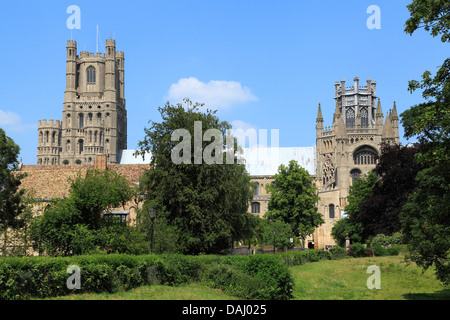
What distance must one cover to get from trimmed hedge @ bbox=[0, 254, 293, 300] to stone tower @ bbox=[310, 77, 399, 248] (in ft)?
227

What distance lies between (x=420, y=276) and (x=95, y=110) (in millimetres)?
115629

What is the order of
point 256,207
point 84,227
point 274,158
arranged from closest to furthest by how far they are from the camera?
point 84,227 → point 256,207 → point 274,158

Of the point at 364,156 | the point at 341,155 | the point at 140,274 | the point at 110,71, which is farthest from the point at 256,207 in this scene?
the point at 140,274

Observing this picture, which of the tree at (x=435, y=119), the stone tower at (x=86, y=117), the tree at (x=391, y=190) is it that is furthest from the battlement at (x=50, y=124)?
the tree at (x=435, y=119)

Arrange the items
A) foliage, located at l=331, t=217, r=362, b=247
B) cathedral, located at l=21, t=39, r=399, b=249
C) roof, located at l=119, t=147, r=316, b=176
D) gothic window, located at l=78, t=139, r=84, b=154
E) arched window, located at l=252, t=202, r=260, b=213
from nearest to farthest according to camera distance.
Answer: foliage, located at l=331, t=217, r=362, b=247 < cathedral, located at l=21, t=39, r=399, b=249 < arched window, located at l=252, t=202, r=260, b=213 < roof, located at l=119, t=147, r=316, b=176 < gothic window, located at l=78, t=139, r=84, b=154

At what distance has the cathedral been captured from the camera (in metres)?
99.8

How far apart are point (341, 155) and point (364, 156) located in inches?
163

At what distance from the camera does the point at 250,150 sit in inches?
4599

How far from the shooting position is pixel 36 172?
47.1 m

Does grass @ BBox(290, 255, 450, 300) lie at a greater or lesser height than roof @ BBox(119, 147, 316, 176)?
lesser

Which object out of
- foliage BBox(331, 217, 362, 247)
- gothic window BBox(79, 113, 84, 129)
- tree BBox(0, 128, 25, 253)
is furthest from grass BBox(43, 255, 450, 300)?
gothic window BBox(79, 113, 84, 129)

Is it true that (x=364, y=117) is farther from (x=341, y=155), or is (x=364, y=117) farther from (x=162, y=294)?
(x=162, y=294)

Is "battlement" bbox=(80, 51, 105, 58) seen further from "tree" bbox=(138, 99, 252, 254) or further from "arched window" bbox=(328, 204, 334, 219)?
"tree" bbox=(138, 99, 252, 254)
